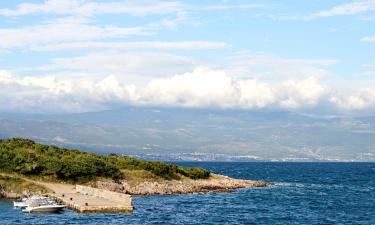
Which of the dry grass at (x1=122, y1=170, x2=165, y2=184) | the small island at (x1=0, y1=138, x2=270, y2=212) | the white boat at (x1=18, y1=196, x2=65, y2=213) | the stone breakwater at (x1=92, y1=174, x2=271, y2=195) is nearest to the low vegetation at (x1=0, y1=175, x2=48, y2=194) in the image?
the small island at (x1=0, y1=138, x2=270, y2=212)

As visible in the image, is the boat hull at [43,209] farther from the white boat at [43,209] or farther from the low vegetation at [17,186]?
the low vegetation at [17,186]

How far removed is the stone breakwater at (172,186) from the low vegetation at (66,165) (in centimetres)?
377

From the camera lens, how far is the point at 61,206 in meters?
93.1

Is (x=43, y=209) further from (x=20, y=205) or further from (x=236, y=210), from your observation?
(x=236, y=210)

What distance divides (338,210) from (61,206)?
149 ft

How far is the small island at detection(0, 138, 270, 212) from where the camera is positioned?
338 ft

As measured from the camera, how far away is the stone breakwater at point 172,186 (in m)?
123

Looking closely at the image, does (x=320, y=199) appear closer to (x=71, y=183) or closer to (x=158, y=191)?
(x=158, y=191)

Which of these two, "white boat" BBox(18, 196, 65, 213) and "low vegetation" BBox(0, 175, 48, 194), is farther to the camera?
"low vegetation" BBox(0, 175, 48, 194)

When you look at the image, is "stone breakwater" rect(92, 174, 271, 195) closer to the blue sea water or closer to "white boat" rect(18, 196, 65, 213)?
the blue sea water

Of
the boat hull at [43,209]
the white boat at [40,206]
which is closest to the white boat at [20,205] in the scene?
the white boat at [40,206]

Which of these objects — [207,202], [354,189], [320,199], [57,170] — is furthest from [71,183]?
[354,189]

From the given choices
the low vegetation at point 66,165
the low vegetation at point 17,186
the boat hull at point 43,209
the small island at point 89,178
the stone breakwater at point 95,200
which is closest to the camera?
the stone breakwater at point 95,200

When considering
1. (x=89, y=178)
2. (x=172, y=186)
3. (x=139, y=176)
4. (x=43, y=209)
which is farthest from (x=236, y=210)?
(x=139, y=176)
